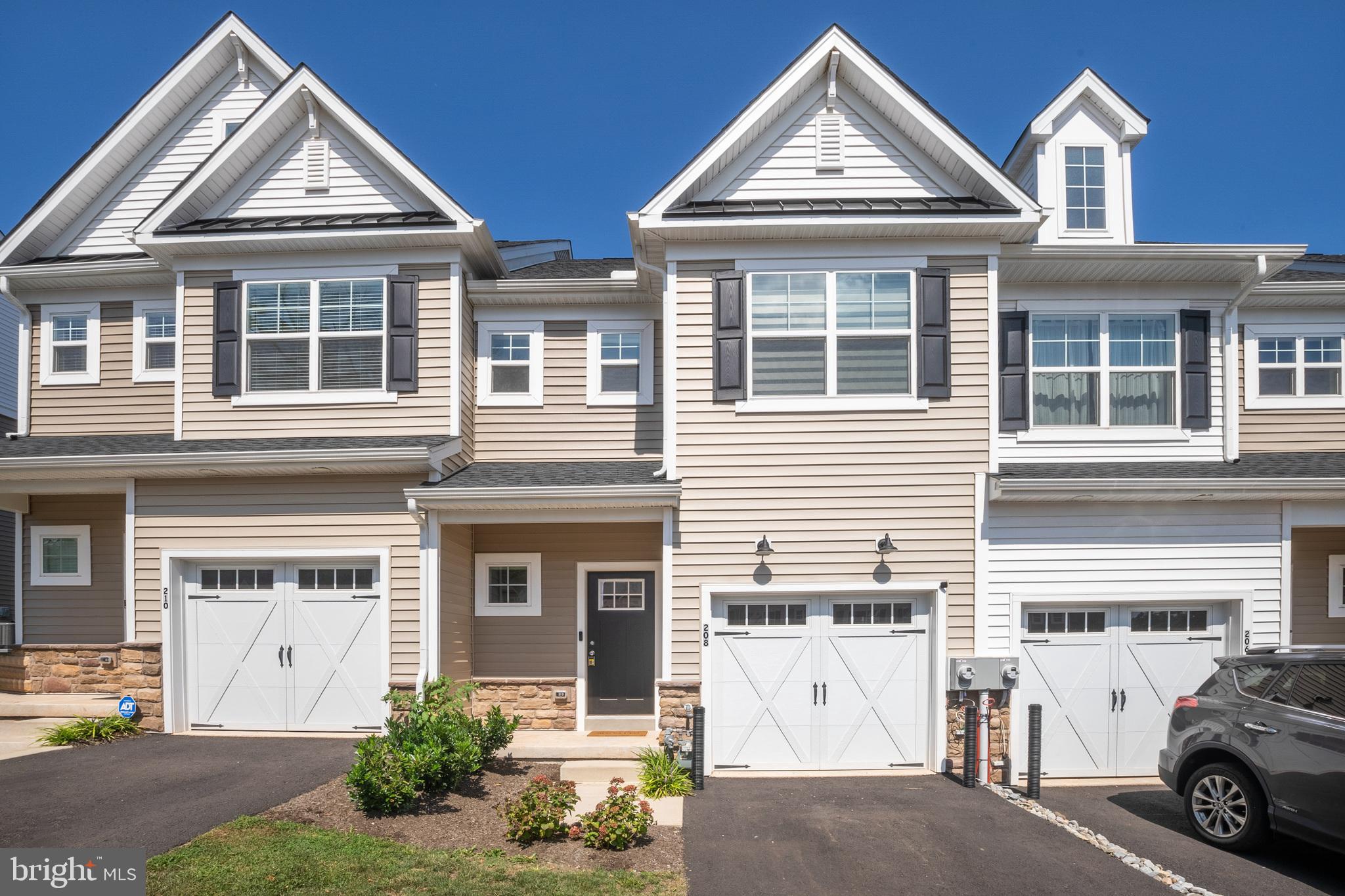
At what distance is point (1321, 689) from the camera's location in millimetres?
7727

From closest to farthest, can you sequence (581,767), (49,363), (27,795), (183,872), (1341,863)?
(183,872)
(1341,863)
(27,795)
(581,767)
(49,363)

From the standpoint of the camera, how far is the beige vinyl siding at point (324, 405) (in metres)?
11.9

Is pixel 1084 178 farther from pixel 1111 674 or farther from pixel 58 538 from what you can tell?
pixel 58 538

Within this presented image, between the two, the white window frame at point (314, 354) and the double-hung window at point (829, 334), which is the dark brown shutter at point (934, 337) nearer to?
the double-hung window at point (829, 334)

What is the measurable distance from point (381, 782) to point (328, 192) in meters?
7.53

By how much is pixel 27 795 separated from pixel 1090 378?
11988mm

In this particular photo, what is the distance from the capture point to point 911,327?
11.0 meters

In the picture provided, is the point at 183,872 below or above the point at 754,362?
below

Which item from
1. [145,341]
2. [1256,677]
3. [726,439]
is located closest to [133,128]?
[145,341]

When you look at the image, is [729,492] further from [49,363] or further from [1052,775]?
[49,363]

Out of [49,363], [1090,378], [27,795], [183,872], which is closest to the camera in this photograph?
[183,872]

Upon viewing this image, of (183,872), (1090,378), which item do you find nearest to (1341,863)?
Result: (1090,378)

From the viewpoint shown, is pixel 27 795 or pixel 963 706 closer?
pixel 27 795

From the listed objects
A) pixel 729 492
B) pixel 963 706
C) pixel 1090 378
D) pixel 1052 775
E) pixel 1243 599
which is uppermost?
pixel 1090 378
